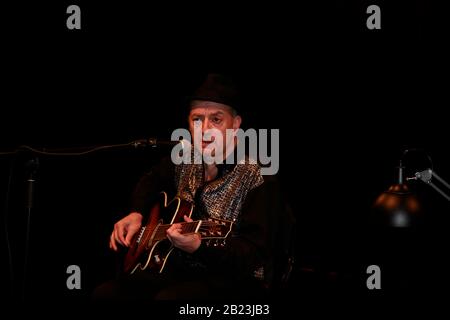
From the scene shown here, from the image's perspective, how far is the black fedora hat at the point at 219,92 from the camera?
2617 mm

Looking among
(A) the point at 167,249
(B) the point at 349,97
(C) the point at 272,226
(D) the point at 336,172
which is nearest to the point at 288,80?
(B) the point at 349,97

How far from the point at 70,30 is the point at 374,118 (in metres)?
2.12

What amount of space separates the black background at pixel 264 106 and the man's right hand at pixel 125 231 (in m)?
0.85

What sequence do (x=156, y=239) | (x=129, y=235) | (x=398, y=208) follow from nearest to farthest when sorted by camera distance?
(x=398, y=208) < (x=156, y=239) < (x=129, y=235)

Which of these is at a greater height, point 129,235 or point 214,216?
point 214,216

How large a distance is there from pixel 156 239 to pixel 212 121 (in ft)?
2.19

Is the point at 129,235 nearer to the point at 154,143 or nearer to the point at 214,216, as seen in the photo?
the point at 214,216

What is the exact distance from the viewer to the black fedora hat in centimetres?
262

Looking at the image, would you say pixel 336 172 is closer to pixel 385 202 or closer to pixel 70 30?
pixel 385 202

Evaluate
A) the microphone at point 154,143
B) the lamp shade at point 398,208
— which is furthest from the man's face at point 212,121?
the lamp shade at point 398,208

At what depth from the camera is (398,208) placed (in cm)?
190

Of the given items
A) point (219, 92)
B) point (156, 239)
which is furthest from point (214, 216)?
point (219, 92)

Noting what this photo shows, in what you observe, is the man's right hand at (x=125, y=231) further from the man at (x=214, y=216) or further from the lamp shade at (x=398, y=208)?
the lamp shade at (x=398, y=208)
